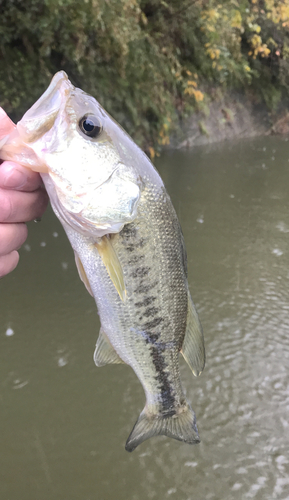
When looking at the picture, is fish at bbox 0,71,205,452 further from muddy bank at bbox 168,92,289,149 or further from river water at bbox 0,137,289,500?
muddy bank at bbox 168,92,289,149

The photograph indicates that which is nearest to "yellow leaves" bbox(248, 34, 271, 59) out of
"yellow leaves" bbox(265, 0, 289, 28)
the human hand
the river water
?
"yellow leaves" bbox(265, 0, 289, 28)

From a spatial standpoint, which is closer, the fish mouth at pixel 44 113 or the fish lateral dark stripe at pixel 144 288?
the fish mouth at pixel 44 113

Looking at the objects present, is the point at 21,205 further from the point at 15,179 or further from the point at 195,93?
the point at 195,93

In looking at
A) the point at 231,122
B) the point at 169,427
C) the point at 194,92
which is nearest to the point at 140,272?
the point at 169,427

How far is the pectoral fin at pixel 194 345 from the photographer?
4.44ft

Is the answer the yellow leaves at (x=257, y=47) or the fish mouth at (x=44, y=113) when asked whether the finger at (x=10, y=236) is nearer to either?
the fish mouth at (x=44, y=113)

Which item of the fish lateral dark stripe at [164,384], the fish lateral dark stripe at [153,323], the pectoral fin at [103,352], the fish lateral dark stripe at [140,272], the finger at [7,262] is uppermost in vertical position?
the finger at [7,262]

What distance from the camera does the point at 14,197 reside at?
110cm

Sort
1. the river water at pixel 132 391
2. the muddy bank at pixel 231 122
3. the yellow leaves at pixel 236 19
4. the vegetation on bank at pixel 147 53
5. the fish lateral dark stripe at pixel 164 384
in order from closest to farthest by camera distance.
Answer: the fish lateral dark stripe at pixel 164 384 → the river water at pixel 132 391 → the vegetation on bank at pixel 147 53 → the muddy bank at pixel 231 122 → the yellow leaves at pixel 236 19

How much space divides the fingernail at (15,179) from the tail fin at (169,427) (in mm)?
942

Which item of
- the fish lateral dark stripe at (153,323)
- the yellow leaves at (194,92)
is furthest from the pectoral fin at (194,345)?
the yellow leaves at (194,92)

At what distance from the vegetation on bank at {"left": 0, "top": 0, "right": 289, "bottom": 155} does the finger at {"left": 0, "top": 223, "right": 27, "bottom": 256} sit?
183 inches

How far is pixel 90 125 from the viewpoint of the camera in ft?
3.57

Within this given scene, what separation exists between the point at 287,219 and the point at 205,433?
343 centimetres
